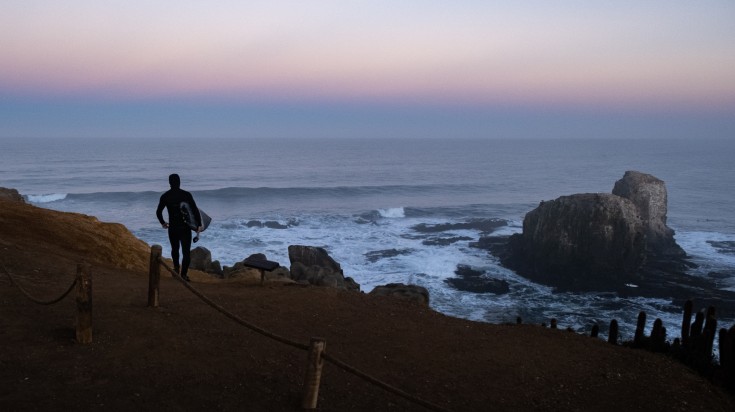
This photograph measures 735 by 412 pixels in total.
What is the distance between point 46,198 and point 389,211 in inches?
1294

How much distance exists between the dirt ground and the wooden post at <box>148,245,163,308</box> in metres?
0.17

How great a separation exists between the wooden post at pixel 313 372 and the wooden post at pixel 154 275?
12.6ft

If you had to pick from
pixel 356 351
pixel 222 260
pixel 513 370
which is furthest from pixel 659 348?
pixel 222 260

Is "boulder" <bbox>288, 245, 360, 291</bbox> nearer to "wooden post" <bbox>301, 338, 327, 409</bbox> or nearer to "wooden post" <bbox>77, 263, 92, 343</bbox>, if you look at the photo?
"wooden post" <bbox>77, 263, 92, 343</bbox>

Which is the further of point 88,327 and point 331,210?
point 331,210

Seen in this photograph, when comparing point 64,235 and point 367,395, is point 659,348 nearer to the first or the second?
point 367,395

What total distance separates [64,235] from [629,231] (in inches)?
1133

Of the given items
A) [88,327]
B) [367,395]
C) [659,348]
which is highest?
[88,327]

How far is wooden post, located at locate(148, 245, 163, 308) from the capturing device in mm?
8484

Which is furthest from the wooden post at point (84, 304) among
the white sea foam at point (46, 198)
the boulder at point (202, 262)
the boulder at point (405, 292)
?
the white sea foam at point (46, 198)

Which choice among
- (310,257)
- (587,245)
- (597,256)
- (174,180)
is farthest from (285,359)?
(597,256)

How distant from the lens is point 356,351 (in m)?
8.16

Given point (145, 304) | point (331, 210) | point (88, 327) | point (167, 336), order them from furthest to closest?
point (331, 210), point (145, 304), point (167, 336), point (88, 327)

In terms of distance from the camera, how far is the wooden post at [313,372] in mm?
5754
